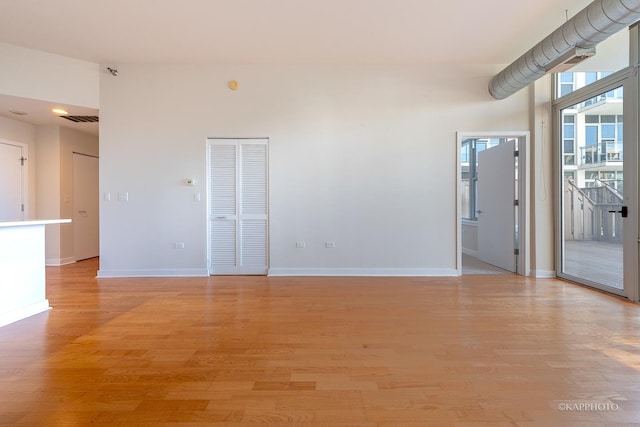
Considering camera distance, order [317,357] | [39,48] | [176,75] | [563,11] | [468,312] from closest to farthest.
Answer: [317,357] < [468,312] < [563,11] < [39,48] < [176,75]

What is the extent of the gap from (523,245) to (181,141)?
5569 millimetres

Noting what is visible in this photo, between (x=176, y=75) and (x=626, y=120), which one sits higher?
(x=176, y=75)

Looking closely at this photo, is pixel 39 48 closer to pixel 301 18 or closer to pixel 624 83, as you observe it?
pixel 301 18

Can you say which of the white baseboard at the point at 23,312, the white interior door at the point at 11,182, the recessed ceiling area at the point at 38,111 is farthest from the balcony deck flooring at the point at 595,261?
the white interior door at the point at 11,182

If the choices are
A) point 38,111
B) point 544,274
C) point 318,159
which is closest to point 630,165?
point 544,274

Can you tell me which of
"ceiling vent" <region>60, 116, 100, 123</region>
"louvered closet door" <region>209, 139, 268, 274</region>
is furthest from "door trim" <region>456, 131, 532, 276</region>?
"ceiling vent" <region>60, 116, 100, 123</region>

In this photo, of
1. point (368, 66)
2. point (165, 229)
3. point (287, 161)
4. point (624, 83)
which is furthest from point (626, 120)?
point (165, 229)

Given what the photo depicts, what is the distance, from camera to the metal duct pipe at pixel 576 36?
9.09 feet

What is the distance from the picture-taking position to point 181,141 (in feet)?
16.5

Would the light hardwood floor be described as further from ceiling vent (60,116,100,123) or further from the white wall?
ceiling vent (60,116,100,123)

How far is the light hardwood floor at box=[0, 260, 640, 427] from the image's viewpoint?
5.45 feet

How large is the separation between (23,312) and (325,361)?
3.09 meters

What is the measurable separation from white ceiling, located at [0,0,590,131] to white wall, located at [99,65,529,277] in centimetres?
35

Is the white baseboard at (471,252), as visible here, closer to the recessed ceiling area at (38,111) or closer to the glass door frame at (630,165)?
the glass door frame at (630,165)
